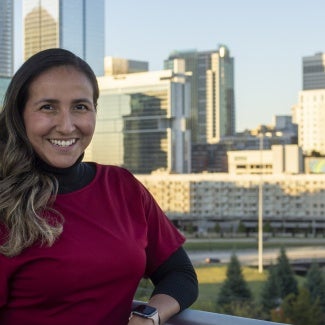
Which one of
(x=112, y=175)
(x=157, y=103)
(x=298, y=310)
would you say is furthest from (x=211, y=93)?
(x=112, y=175)

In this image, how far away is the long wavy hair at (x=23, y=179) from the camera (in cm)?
97

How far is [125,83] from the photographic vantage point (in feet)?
206

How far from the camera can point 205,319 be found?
3.61 ft

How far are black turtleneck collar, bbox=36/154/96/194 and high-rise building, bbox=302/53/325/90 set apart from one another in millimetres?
106079

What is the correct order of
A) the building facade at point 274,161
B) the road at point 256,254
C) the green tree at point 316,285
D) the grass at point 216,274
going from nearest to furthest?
1. the grass at point 216,274
2. the green tree at point 316,285
3. the road at point 256,254
4. the building facade at point 274,161

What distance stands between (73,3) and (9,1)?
57169mm

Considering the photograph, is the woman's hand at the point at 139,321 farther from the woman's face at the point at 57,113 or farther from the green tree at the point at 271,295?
the green tree at the point at 271,295

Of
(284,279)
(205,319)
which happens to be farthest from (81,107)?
(284,279)

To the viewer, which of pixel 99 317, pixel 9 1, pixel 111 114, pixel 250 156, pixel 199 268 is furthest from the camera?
pixel 111 114

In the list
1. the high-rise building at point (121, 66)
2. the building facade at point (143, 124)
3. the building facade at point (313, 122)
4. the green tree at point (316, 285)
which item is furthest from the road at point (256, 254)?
the building facade at point (313, 122)

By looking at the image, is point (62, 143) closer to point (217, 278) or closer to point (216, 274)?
point (217, 278)

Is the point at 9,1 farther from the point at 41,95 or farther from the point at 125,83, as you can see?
the point at 125,83

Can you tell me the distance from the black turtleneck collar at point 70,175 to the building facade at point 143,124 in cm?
5824

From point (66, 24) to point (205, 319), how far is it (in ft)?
219
